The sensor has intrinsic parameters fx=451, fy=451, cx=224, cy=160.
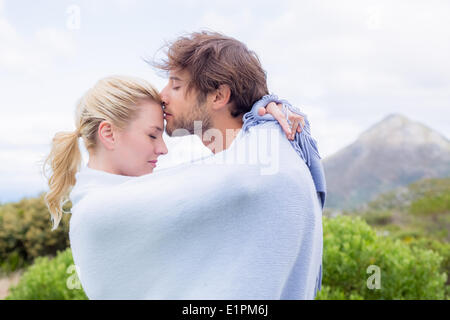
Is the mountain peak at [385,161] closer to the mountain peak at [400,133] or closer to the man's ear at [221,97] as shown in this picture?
the mountain peak at [400,133]

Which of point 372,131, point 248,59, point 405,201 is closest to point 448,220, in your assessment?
point 405,201

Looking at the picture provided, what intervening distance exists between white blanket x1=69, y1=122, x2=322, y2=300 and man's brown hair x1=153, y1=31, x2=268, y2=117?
0.54 metres

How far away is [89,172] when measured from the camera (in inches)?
68.9

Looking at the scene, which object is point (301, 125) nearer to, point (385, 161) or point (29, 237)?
point (29, 237)

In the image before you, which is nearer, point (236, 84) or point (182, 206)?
point (182, 206)

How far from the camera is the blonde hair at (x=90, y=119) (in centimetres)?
188

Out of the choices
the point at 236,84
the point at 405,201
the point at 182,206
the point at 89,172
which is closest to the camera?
the point at 182,206

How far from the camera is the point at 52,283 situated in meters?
5.21

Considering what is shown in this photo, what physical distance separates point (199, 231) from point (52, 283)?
4.41m

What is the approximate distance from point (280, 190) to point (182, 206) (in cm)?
32

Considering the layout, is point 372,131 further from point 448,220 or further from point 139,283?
point 139,283
